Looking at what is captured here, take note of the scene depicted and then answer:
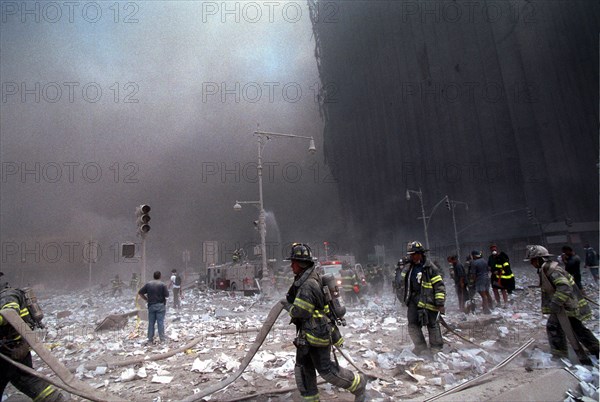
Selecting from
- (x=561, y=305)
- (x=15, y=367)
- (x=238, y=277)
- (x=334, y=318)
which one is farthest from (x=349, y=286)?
(x=15, y=367)

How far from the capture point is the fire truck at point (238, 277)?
1977cm

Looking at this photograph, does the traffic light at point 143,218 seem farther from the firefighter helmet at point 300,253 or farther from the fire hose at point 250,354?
the firefighter helmet at point 300,253

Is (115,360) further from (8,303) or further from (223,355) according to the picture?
(8,303)

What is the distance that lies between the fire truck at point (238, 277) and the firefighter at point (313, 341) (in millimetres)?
16369

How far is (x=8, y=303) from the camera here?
12.9ft

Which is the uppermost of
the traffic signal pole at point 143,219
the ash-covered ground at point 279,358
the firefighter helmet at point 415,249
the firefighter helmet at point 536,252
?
the traffic signal pole at point 143,219

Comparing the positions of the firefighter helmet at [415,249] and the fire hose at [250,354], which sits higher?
the firefighter helmet at [415,249]

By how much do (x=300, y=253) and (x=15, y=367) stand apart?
371 centimetres

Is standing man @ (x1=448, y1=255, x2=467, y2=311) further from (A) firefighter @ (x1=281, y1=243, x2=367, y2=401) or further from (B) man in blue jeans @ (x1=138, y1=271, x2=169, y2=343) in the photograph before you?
(B) man in blue jeans @ (x1=138, y1=271, x2=169, y2=343)

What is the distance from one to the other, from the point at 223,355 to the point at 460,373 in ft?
13.7

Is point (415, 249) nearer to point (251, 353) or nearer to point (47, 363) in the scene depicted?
point (251, 353)

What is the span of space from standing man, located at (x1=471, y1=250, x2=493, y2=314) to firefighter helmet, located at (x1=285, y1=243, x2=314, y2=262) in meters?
7.89

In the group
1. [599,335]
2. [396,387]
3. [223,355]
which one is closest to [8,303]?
[223,355]

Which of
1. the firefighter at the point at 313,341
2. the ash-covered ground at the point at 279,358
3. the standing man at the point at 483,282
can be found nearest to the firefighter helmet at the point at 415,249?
the ash-covered ground at the point at 279,358
